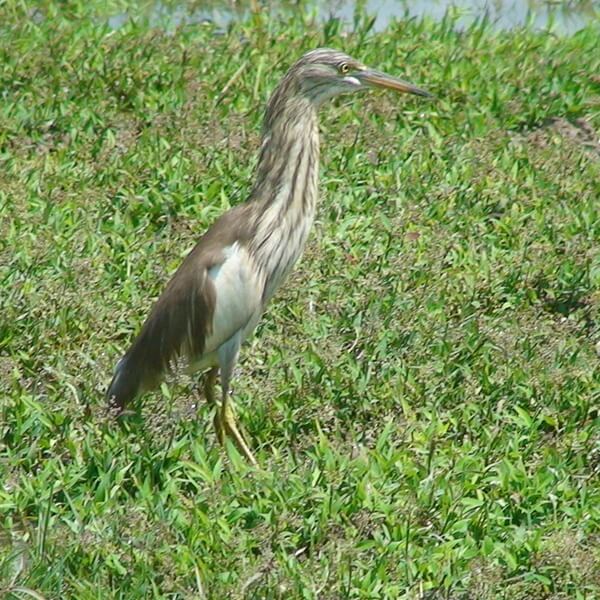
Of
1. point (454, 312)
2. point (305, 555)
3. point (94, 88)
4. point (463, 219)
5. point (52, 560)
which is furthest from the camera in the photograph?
point (94, 88)

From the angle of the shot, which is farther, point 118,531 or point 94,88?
point 94,88

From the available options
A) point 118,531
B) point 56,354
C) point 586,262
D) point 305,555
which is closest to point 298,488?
point 305,555

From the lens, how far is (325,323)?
6.30 meters

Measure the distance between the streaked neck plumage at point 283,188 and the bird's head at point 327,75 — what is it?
53mm

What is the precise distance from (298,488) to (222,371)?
0.79 meters

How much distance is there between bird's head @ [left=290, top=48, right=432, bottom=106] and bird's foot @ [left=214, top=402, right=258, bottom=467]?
1.22 m

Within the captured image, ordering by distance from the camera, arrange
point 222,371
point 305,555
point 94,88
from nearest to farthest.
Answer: point 305,555, point 222,371, point 94,88

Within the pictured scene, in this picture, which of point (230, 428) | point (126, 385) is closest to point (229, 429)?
point (230, 428)

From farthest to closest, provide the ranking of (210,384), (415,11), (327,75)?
(415,11) → (210,384) → (327,75)

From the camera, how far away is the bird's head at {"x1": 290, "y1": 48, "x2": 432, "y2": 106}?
5.92 meters

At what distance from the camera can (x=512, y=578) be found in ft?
15.5

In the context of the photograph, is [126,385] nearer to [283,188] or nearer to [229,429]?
[229,429]

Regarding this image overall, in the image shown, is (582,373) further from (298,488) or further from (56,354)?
(56,354)

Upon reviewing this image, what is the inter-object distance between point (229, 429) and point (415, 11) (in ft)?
15.7
